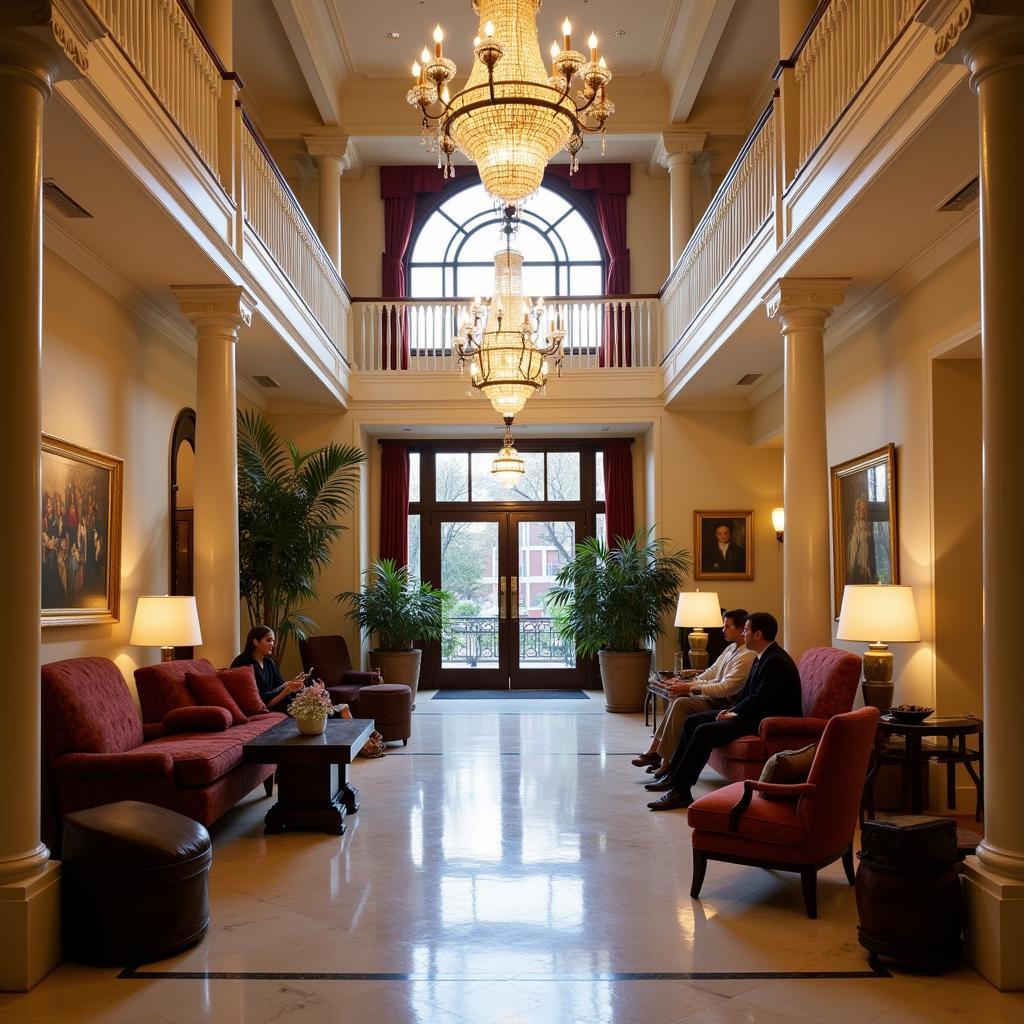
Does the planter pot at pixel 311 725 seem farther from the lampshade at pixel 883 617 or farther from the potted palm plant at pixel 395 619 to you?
the potted palm plant at pixel 395 619

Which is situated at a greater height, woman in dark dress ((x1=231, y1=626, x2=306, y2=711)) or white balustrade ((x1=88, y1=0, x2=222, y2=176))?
white balustrade ((x1=88, y1=0, x2=222, y2=176))

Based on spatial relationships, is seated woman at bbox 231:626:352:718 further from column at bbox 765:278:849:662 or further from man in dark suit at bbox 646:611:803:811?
column at bbox 765:278:849:662

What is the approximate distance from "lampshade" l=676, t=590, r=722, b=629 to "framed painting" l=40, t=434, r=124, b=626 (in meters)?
5.10

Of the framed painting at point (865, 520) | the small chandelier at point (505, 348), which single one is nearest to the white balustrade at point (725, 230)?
the small chandelier at point (505, 348)

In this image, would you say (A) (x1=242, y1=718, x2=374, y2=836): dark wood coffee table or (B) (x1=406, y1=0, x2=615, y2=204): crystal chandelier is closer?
(B) (x1=406, y1=0, x2=615, y2=204): crystal chandelier

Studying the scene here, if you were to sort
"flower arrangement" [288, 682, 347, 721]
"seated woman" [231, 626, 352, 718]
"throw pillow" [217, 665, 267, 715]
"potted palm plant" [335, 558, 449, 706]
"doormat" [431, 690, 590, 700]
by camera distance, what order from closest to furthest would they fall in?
1. "flower arrangement" [288, 682, 347, 721]
2. "throw pillow" [217, 665, 267, 715]
3. "seated woman" [231, 626, 352, 718]
4. "potted palm plant" [335, 558, 449, 706]
5. "doormat" [431, 690, 590, 700]

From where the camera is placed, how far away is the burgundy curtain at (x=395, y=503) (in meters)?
14.4

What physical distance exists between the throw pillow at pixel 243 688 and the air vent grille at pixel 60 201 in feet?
11.1

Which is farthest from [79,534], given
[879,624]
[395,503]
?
[395,503]

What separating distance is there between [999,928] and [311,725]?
4330 mm

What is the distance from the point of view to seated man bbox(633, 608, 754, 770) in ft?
26.1

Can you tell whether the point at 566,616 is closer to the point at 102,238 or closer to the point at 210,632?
the point at 210,632

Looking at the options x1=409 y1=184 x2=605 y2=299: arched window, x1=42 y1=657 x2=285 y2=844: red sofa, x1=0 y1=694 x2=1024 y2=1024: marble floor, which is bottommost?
x1=0 y1=694 x2=1024 y2=1024: marble floor

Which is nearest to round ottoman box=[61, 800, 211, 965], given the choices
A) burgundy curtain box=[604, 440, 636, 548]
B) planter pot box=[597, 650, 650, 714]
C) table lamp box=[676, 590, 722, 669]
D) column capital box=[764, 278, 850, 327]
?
column capital box=[764, 278, 850, 327]
